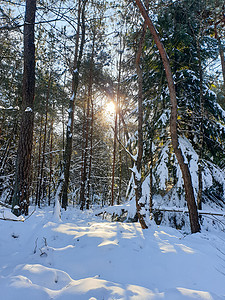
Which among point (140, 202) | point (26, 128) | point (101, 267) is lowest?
point (101, 267)

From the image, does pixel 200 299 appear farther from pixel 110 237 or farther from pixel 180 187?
pixel 180 187

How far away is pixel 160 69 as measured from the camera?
760 centimetres

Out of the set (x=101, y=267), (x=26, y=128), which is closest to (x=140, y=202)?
(x=101, y=267)

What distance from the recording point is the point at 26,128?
5.16 metres

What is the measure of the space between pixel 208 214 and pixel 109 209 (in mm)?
3679

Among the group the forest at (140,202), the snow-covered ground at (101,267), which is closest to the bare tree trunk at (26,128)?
the forest at (140,202)

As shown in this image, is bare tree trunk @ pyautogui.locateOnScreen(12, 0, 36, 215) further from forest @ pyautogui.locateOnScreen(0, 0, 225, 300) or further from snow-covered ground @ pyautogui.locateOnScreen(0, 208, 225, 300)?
snow-covered ground @ pyautogui.locateOnScreen(0, 208, 225, 300)

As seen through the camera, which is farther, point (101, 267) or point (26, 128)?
point (26, 128)

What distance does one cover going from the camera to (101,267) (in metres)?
2.36

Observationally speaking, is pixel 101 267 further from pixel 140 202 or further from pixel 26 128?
pixel 26 128

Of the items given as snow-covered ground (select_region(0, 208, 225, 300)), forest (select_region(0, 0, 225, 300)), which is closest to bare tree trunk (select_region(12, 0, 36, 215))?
forest (select_region(0, 0, 225, 300))

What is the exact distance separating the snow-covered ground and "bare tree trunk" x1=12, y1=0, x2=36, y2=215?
1498 millimetres

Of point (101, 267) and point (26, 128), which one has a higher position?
point (26, 128)

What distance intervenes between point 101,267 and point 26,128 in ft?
14.5
